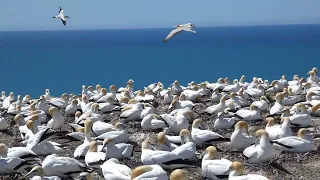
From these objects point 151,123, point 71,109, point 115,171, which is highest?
point 115,171

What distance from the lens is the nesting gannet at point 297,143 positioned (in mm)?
10938

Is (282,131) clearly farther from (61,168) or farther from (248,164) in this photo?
(61,168)

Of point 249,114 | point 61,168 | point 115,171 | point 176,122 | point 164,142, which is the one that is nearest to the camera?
point 115,171

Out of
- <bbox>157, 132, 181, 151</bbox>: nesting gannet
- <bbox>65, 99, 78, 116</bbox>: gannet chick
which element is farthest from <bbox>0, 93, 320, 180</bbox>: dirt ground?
<bbox>65, 99, 78, 116</bbox>: gannet chick

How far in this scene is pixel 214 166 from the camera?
950 centimetres

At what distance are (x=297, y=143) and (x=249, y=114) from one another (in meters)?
3.20

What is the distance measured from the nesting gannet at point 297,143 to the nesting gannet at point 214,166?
1.70 meters

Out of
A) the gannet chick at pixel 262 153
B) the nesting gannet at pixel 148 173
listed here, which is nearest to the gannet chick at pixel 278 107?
the gannet chick at pixel 262 153

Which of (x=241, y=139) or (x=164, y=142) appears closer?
(x=164, y=142)

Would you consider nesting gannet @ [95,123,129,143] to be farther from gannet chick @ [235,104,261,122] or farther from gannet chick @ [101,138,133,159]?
gannet chick @ [235,104,261,122]

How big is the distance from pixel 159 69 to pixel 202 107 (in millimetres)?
39233

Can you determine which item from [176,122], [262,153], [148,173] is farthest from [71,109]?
[148,173]

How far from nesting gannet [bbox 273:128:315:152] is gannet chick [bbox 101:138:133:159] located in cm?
287

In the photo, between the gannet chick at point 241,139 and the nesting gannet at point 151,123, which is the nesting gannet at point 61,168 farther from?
the nesting gannet at point 151,123
